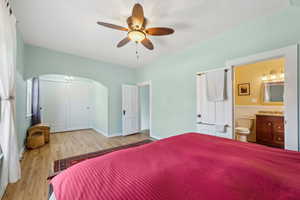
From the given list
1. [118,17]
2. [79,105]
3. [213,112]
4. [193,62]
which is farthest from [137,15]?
[79,105]

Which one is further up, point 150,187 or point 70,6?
point 70,6

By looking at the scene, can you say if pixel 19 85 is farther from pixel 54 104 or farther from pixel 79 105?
pixel 79 105

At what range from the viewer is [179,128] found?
3.38 m

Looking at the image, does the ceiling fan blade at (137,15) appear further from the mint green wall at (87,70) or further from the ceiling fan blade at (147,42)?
the mint green wall at (87,70)

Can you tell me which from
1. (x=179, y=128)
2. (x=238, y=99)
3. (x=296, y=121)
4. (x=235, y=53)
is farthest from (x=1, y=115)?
(x=238, y=99)

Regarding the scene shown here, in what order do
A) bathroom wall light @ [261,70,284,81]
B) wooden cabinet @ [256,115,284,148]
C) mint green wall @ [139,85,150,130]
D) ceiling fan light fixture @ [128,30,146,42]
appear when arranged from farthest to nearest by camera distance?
mint green wall @ [139,85,150,130] < bathroom wall light @ [261,70,284,81] < wooden cabinet @ [256,115,284,148] < ceiling fan light fixture @ [128,30,146,42]

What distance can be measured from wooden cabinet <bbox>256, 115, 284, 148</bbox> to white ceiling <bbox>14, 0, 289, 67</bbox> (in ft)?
8.55

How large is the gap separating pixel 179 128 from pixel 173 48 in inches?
83.8

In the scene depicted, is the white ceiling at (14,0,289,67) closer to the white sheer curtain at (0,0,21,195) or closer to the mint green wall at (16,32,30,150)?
the mint green wall at (16,32,30,150)

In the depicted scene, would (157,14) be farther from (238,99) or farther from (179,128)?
(238,99)

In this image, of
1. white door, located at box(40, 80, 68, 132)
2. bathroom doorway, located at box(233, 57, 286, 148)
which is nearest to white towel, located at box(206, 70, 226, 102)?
bathroom doorway, located at box(233, 57, 286, 148)

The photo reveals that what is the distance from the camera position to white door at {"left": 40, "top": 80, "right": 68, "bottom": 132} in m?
5.06

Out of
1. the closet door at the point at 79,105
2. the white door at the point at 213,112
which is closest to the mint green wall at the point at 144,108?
the closet door at the point at 79,105

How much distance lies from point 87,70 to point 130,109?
1.97 metres
